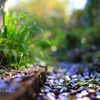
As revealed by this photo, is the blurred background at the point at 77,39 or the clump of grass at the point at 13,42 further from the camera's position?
the blurred background at the point at 77,39

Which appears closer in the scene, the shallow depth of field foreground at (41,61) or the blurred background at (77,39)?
the shallow depth of field foreground at (41,61)

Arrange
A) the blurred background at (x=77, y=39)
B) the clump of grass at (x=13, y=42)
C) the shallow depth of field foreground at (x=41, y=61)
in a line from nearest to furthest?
the shallow depth of field foreground at (x=41, y=61) → the clump of grass at (x=13, y=42) → the blurred background at (x=77, y=39)

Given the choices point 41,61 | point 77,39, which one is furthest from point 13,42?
point 77,39

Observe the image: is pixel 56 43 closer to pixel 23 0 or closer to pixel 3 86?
pixel 3 86

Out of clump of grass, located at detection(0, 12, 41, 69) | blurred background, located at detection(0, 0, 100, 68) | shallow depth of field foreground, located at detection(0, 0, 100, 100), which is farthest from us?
blurred background, located at detection(0, 0, 100, 68)

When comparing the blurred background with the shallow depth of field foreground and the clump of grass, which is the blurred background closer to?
the shallow depth of field foreground

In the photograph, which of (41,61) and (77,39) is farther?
(77,39)

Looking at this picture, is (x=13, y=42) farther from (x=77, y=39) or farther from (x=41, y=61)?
(x=77, y=39)

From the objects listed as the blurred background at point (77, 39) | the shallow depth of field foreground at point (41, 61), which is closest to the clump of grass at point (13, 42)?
the shallow depth of field foreground at point (41, 61)

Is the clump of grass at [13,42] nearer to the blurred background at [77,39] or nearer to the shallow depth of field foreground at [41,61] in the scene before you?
the shallow depth of field foreground at [41,61]

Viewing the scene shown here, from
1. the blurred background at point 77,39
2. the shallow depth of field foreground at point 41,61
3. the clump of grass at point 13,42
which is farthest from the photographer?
the blurred background at point 77,39

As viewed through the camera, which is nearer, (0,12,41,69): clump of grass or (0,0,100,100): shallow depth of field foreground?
(0,0,100,100): shallow depth of field foreground

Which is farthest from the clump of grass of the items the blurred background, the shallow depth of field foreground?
the blurred background
